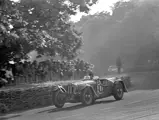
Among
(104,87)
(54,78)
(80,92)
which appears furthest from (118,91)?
(54,78)

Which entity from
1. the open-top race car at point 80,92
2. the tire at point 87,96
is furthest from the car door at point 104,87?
the tire at point 87,96

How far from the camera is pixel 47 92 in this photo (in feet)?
61.0

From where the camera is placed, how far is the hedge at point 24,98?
1639cm

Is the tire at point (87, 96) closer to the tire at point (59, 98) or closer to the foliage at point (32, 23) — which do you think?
the tire at point (59, 98)

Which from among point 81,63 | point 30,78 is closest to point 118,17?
point 81,63

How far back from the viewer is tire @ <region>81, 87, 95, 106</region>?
578 inches

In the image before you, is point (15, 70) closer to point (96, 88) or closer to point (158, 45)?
point (96, 88)

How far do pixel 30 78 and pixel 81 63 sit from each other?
8.82 metres

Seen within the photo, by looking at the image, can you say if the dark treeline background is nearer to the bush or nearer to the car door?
the bush

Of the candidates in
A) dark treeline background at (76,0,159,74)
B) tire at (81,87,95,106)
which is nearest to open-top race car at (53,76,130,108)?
tire at (81,87,95,106)

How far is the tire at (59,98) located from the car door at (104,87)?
75.0 inches

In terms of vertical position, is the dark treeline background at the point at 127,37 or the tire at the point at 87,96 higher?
the dark treeline background at the point at 127,37

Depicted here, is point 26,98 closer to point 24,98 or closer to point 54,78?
point 24,98

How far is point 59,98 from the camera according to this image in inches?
591
